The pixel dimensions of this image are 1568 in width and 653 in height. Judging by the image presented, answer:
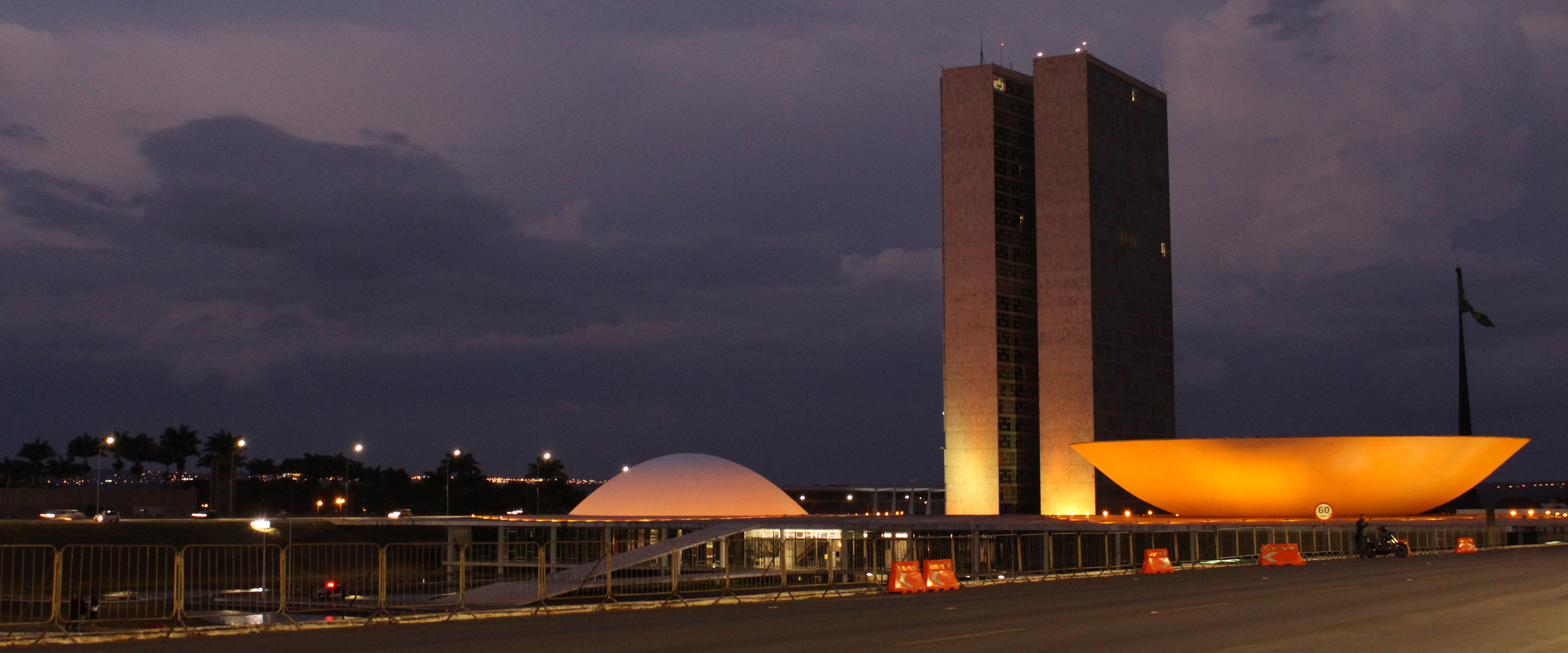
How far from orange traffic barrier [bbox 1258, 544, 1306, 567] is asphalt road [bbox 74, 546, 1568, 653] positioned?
12.6m

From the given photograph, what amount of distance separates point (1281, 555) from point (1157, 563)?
6.75 m

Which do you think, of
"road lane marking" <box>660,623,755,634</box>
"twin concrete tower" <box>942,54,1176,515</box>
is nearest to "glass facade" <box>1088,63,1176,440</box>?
"twin concrete tower" <box>942,54,1176,515</box>

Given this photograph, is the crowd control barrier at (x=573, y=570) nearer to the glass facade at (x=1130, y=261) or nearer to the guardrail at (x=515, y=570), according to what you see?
the guardrail at (x=515, y=570)

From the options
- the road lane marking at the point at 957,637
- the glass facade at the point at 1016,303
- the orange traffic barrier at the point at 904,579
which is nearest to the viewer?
the road lane marking at the point at 957,637

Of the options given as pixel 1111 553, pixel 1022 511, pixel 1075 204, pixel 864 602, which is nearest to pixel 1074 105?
pixel 1075 204

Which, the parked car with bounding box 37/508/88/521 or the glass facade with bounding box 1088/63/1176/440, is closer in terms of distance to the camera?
the parked car with bounding box 37/508/88/521

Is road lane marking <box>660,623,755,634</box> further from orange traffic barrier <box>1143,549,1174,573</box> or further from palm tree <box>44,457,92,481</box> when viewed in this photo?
palm tree <box>44,457,92,481</box>

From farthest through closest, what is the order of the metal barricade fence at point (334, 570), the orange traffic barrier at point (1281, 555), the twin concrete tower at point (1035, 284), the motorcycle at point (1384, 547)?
the twin concrete tower at point (1035, 284), the metal barricade fence at point (334, 570), the motorcycle at point (1384, 547), the orange traffic barrier at point (1281, 555)

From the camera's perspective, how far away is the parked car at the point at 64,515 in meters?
89.3

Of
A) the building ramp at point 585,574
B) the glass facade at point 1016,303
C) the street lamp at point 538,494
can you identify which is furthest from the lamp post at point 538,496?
the building ramp at point 585,574

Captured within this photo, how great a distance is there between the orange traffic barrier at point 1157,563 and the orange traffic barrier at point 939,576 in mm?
9980

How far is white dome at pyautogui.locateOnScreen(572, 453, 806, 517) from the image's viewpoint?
96.9 meters

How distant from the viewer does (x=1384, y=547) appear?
49469 mm

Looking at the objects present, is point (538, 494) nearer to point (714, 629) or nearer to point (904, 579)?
point (904, 579)
